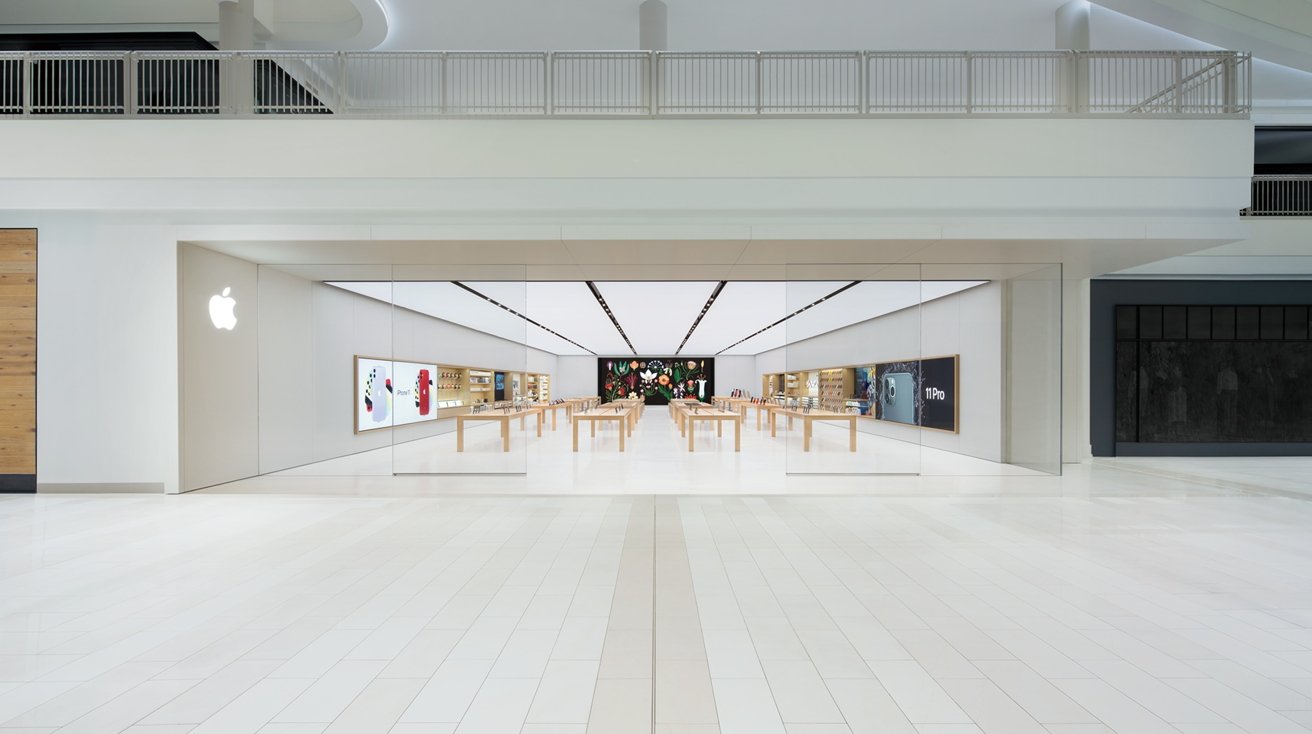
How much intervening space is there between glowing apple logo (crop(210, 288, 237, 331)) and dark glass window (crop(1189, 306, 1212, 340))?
52.6 feet

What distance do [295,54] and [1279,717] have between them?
31.7 feet

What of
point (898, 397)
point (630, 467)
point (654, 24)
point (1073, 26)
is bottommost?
point (630, 467)

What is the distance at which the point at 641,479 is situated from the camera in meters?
8.66

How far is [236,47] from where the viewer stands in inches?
367

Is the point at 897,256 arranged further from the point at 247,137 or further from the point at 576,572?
the point at 247,137

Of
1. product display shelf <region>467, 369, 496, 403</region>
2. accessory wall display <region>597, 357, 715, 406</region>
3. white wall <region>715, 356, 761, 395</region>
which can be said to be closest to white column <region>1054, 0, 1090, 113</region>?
product display shelf <region>467, 369, 496, 403</region>

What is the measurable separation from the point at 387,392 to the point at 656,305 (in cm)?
695

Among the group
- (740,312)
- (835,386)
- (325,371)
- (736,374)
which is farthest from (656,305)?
(736,374)

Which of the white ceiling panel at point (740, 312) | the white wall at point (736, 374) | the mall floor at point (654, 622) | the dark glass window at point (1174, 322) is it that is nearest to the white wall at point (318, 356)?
the mall floor at point (654, 622)

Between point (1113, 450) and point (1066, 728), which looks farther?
point (1113, 450)

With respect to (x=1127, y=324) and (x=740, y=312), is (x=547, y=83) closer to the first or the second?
(x=740, y=312)

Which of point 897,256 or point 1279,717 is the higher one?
point 897,256

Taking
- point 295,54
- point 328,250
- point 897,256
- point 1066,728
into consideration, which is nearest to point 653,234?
point 897,256

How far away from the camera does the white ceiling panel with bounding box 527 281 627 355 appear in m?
13.0
